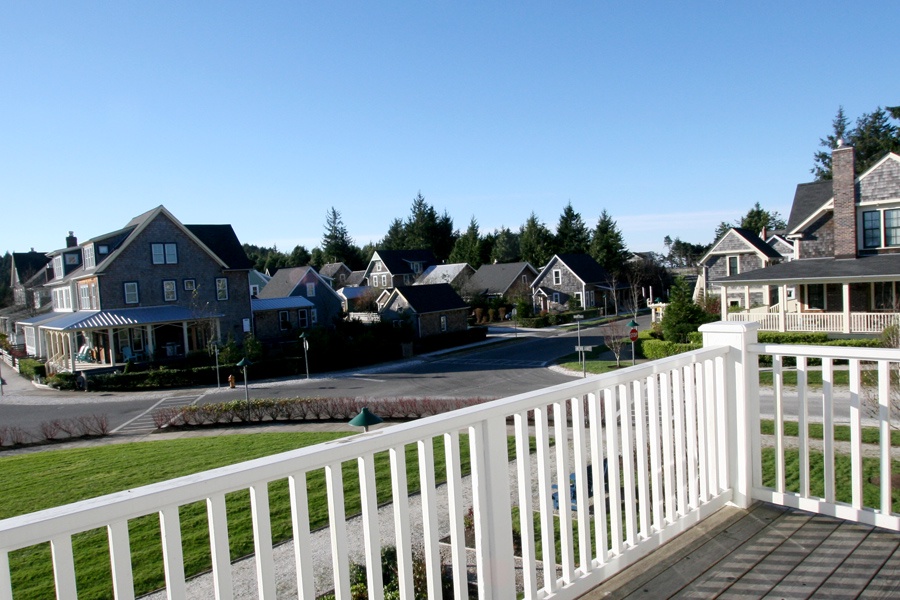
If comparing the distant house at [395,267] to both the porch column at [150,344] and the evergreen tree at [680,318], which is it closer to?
the porch column at [150,344]

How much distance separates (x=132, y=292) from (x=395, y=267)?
3251 cm

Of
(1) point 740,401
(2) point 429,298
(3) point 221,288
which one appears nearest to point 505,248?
(2) point 429,298

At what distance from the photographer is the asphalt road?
2288 centimetres

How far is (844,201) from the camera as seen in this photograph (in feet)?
84.6

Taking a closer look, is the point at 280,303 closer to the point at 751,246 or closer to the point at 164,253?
the point at 164,253

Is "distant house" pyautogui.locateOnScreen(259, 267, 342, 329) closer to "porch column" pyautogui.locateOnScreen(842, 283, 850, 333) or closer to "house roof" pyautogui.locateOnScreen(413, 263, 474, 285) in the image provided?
"house roof" pyautogui.locateOnScreen(413, 263, 474, 285)

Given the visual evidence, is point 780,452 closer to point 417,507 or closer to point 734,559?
point 734,559

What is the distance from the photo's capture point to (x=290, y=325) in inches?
1593

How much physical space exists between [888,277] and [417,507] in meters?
21.9

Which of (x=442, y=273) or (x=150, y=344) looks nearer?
(x=150, y=344)

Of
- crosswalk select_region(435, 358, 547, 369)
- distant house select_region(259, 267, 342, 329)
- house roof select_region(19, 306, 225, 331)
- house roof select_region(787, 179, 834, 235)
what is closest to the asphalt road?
crosswalk select_region(435, 358, 547, 369)

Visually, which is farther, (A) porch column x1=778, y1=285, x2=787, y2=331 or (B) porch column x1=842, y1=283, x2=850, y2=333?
(A) porch column x1=778, y1=285, x2=787, y2=331

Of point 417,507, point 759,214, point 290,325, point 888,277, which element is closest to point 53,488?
point 417,507

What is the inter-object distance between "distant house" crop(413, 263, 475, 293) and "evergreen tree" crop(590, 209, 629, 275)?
41.1 feet
